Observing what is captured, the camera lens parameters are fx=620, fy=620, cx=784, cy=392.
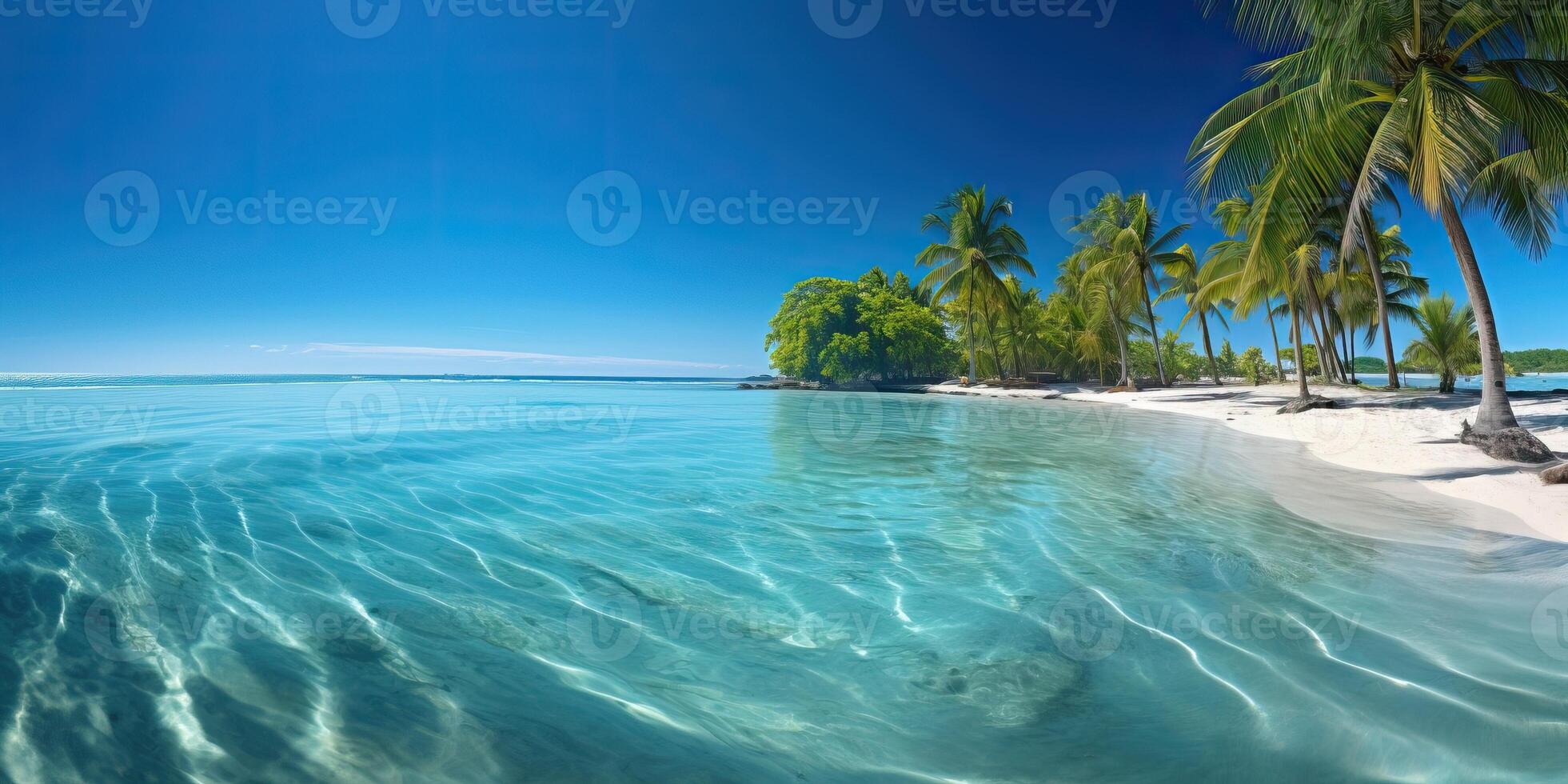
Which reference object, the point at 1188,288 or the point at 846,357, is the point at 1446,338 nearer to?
the point at 1188,288

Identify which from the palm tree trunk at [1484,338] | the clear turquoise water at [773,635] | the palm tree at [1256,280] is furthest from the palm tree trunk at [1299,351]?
the clear turquoise water at [773,635]

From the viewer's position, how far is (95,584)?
3637mm

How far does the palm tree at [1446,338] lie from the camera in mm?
21156

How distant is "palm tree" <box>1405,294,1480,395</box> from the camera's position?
69.4 feet

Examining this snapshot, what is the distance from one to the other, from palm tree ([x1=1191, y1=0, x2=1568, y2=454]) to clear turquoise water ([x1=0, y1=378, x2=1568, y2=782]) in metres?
4.56

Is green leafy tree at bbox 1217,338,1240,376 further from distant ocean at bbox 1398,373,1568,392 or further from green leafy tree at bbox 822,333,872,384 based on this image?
green leafy tree at bbox 822,333,872,384

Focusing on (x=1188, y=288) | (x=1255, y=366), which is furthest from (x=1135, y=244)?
(x=1255, y=366)

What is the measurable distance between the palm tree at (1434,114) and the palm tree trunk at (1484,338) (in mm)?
21

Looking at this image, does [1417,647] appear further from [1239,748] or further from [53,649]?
[53,649]

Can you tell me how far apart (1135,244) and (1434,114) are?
71.0ft

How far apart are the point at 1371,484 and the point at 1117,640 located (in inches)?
247

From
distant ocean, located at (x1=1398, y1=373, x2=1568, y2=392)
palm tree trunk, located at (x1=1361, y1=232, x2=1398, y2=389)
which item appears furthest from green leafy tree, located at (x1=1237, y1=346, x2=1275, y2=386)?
palm tree trunk, located at (x1=1361, y1=232, x2=1398, y2=389)

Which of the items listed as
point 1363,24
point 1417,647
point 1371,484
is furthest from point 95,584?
point 1363,24

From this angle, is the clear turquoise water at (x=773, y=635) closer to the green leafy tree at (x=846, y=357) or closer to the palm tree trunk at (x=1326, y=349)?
the palm tree trunk at (x=1326, y=349)
